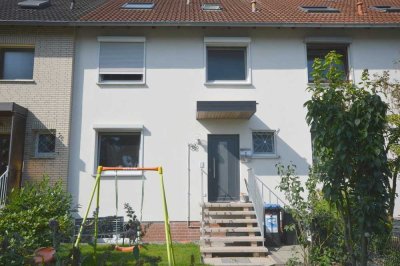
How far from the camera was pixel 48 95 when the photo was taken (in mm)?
11422

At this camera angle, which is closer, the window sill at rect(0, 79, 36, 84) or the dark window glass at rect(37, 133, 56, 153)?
the dark window glass at rect(37, 133, 56, 153)

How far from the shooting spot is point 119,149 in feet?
38.1

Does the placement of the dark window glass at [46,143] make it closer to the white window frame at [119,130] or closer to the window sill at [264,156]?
the white window frame at [119,130]

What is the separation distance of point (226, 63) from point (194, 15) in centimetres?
207

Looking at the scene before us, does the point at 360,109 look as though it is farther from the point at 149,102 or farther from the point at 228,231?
the point at 149,102

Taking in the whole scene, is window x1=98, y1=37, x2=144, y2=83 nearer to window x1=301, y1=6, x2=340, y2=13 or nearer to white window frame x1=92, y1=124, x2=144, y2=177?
white window frame x1=92, y1=124, x2=144, y2=177

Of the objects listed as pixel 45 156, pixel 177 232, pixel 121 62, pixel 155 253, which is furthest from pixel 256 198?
pixel 45 156

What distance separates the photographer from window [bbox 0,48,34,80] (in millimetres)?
11992

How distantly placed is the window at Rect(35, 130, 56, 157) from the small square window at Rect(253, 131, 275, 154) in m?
6.38

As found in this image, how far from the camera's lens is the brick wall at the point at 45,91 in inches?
433

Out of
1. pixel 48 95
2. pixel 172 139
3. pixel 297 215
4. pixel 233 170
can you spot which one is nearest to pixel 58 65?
pixel 48 95

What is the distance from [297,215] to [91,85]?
7.81 meters

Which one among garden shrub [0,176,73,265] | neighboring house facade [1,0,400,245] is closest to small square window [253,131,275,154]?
neighboring house facade [1,0,400,245]

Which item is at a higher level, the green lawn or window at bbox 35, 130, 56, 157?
window at bbox 35, 130, 56, 157
